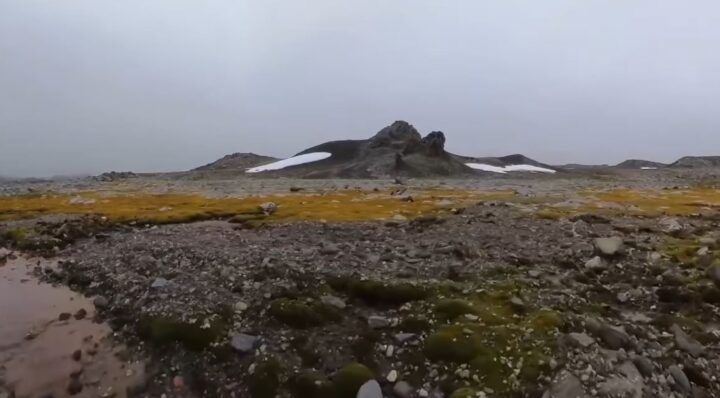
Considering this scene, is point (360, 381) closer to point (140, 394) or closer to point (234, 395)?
point (234, 395)

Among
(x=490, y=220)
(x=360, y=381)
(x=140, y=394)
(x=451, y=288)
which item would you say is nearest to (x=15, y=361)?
(x=140, y=394)

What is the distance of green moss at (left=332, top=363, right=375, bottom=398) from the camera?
12.4 meters

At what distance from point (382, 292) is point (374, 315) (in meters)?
1.19

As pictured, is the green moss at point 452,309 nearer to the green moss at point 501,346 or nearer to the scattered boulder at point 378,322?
the green moss at point 501,346

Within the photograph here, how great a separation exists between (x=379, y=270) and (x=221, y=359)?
6.32 metres

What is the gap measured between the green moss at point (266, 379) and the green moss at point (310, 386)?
1.21 feet

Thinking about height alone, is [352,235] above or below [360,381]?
above

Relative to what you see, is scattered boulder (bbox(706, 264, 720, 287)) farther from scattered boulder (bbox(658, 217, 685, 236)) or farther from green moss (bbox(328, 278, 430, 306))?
green moss (bbox(328, 278, 430, 306))

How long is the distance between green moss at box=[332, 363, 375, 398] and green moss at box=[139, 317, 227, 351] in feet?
12.3

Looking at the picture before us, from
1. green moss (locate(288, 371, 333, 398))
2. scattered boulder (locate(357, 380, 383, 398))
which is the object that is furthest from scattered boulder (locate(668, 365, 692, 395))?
green moss (locate(288, 371, 333, 398))

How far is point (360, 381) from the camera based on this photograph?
12.5 metres

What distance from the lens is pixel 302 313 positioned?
15.5 meters

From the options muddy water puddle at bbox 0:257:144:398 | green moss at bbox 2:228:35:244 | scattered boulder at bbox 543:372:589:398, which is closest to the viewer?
scattered boulder at bbox 543:372:589:398

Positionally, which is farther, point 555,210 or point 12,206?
point 12,206
